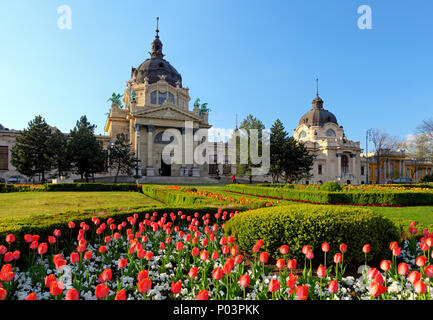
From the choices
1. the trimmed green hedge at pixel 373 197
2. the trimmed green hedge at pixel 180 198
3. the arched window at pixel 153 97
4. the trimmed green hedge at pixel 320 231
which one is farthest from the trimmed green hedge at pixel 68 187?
the arched window at pixel 153 97

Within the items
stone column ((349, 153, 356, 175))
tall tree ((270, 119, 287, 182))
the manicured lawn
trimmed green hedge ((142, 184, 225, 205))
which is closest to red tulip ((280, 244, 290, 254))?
trimmed green hedge ((142, 184, 225, 205))

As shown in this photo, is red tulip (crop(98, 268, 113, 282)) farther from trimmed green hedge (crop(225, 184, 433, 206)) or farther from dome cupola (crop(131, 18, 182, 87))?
dome cupola (crop(131, 18, 182, 87))

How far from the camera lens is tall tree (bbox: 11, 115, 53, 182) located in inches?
1221

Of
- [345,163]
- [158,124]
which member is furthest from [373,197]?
[345,163]

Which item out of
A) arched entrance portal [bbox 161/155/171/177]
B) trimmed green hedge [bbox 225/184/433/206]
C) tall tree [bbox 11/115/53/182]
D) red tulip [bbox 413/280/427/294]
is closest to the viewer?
A: red tulip [bbox 413/280/427/294]

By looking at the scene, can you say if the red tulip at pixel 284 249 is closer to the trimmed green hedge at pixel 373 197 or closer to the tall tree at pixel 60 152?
the trimmed green hedge at pixel 373 197

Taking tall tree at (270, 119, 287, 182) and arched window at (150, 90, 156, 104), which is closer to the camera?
tall tree at (270, 119, 287, 182)

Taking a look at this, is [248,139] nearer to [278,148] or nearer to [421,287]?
[278,148]

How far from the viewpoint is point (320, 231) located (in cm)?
401

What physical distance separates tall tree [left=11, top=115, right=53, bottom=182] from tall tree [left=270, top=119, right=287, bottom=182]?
27774 millimetres

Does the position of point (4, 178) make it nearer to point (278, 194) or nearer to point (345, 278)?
point (278, 194)
